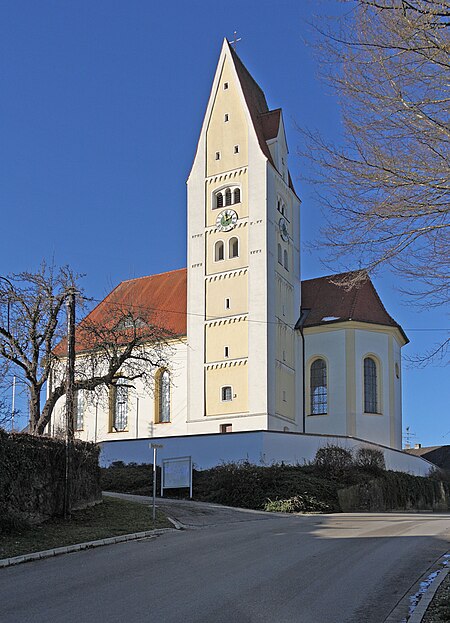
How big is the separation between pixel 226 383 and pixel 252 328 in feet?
10.9

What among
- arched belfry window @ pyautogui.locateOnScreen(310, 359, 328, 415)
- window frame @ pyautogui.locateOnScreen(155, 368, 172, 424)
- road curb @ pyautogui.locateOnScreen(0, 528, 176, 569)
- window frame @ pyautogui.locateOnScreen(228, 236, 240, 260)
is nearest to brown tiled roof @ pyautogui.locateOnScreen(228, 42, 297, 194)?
window frame @ pyautogui.locateOnScreen(228, 236, 240, 260)

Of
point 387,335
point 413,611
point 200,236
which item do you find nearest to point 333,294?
point 387,335

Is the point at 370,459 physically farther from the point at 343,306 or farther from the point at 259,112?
the point at 259,112

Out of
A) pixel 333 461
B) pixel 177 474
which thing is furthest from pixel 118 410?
pixel 177 474

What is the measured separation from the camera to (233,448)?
123 feet

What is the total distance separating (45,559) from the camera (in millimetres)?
16859

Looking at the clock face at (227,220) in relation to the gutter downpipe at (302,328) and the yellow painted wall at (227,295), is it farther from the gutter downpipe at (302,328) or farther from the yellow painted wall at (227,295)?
the gutter downpipe at (302,328)

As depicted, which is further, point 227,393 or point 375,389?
point 375,389

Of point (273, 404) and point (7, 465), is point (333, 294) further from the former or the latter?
point (7, 465)

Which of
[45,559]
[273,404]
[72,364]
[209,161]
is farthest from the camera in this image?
[209,161]

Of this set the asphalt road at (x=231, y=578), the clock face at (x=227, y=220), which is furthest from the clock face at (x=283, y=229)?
the asphalt road at (x=231, y=578)

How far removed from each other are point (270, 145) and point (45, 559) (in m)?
38.5

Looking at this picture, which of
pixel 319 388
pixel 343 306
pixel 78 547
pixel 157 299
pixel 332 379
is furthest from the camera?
pixel 157 299

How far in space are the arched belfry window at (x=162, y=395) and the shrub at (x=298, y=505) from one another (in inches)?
817
